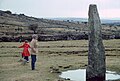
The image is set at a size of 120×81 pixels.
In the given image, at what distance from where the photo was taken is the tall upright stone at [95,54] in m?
23.8

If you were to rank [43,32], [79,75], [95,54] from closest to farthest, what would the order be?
[95,54], [79,75], [43,32]

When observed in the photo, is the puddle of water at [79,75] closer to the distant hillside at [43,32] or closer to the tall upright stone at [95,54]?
the tall upright stone at [95,54]

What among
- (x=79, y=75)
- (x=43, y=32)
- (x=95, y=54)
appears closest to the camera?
(x=95, y=54)

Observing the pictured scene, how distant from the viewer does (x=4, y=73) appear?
25.6 metres

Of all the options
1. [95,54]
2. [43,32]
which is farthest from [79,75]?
[43,32]

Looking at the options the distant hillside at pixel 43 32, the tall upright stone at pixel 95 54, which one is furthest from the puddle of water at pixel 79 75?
the distant hillside at pixel 43 32

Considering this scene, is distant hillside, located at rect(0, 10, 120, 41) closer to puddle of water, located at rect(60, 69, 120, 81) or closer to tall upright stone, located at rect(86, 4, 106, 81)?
puddle of water, located at rect(60, 69, 120, 81)

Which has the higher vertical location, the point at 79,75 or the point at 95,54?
the point at 95,54

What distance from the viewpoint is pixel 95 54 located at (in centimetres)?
2388

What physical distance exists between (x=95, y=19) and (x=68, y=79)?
5.26m

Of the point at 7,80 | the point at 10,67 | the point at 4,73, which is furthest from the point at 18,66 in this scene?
the point at 7,80

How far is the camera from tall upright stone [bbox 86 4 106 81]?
23766 millimetres

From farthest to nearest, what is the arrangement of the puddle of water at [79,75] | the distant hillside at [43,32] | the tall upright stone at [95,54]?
the distant hillside at [43,32], the puddle of water at [79,75], the tall upright stone at [95,54]

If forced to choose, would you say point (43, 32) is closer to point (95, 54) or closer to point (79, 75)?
point (79, 75)
